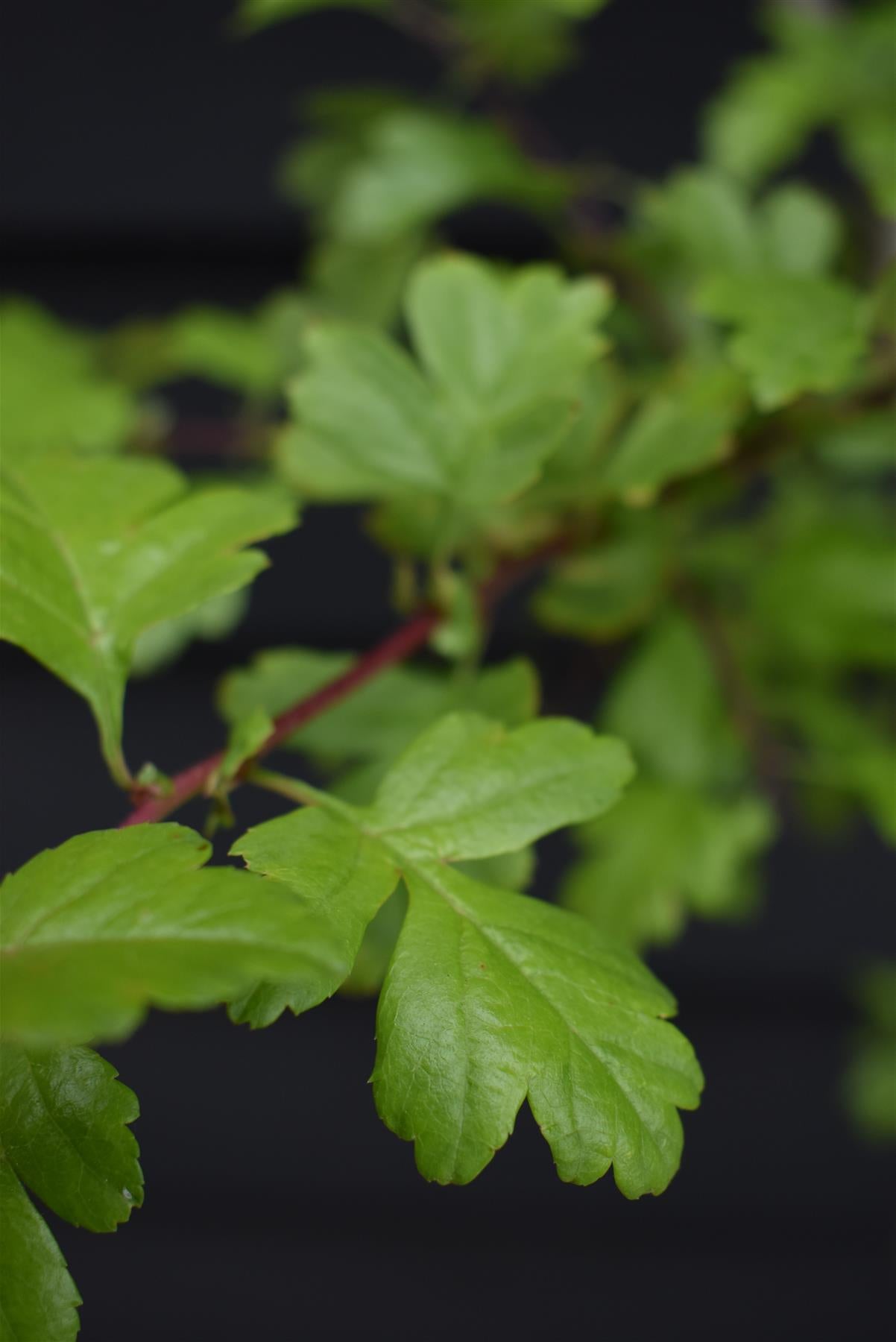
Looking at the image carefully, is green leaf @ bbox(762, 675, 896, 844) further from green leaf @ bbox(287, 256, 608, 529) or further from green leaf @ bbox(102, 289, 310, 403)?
green leaf @ bbox(102, 289, 310, 403)

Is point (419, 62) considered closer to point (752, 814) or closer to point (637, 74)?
point (637, 74)

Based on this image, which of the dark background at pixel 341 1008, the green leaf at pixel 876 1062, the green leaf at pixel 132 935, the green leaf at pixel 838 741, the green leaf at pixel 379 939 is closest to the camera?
the green leaf at pixel 132 935

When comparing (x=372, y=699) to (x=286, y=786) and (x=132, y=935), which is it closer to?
(x=286, y=786)

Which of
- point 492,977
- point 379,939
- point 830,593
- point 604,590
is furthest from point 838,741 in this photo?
point 492,977

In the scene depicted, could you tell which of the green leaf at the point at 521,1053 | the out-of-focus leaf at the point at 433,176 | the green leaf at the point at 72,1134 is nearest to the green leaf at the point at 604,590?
the out-of-focus leaf at the point at 433,176

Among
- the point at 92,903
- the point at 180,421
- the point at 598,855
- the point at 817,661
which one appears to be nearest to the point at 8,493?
the point at 92,903

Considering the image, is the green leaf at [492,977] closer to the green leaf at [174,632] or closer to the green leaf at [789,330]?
the green leaf at [789,330]
